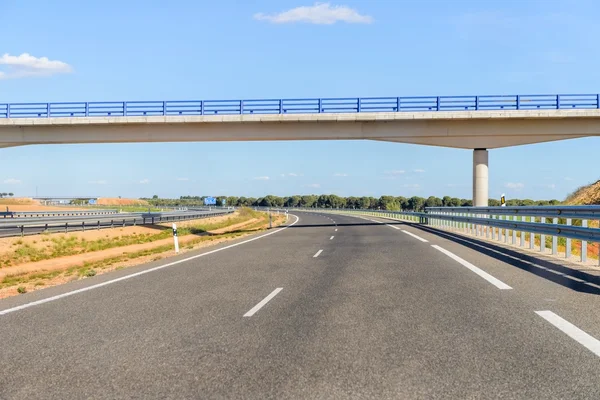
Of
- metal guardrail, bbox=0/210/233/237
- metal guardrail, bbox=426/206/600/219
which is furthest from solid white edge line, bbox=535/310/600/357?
metal guardrail, bbox=0/210/233/237

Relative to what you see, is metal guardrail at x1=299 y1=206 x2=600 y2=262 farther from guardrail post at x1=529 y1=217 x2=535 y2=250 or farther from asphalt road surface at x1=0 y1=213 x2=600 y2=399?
asphalt road surface at x1=0 y1=213 x2=600 y2=399

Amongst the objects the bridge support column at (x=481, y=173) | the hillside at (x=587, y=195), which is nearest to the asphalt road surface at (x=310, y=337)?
the bridge support column at (x=481, y=173)

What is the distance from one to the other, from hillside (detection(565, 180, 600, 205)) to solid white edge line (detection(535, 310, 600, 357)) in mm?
32941

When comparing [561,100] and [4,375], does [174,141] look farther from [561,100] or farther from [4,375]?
[4,375]

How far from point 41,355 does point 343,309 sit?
146 inches

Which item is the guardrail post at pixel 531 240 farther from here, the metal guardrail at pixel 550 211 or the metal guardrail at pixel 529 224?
the metal guardrail at pixel 550 211

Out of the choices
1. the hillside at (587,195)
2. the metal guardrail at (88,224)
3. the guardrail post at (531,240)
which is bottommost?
the metal guardrail at (88,224)

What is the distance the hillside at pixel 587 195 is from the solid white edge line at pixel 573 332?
3294 centimetres

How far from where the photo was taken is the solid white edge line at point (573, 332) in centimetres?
538

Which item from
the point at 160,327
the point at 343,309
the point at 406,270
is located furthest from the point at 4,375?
the point at 406,270

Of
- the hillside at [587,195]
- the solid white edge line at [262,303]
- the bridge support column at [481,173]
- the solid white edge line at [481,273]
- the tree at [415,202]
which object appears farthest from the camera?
the tree at [415,202]

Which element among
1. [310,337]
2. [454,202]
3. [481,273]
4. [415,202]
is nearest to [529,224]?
[481,273]

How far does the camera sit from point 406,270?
11414mm

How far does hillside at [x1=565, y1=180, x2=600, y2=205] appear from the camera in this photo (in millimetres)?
36781
